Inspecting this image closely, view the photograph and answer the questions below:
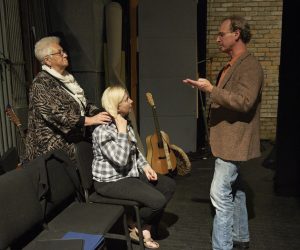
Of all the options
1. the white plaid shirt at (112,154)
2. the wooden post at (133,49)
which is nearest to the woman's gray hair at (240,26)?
the white plaid shirt at (112,154)

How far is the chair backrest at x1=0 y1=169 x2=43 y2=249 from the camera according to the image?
175 centimetres

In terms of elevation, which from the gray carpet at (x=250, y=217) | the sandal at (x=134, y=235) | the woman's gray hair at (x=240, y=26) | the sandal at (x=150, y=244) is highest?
the woman's gray hair at (x=240, y=26)

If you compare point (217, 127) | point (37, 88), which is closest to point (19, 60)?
point (37, 88)

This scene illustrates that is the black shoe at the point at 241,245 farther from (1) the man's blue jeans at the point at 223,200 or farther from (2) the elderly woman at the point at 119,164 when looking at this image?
(2) the elderly woman at the point at 119,164

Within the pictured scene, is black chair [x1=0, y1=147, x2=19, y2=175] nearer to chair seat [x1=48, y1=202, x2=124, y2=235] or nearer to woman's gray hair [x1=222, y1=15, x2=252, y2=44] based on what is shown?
chair seat [x1=48, y1=202, x2=124, y2=235]

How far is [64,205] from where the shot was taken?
2508 millimetres

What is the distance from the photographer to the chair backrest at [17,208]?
1.75 metres

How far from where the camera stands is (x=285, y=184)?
3930 millimetres

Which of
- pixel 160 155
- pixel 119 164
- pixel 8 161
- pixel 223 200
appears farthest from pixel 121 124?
pixel 160 155

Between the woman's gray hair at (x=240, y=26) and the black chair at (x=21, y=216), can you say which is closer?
the black chair at (x=21, y=216)

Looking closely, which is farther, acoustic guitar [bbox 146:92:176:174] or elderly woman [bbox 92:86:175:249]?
acoustic guitar [bbox 146:92:176:174]

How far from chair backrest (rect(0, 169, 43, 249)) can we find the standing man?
1121 mm

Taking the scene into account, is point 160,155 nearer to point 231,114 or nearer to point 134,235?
point 134,235

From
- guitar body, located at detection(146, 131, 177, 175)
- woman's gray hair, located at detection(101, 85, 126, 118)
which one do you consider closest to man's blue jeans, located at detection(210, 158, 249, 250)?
woman's gray hair, located at detection(101, 85, 126, 118)
